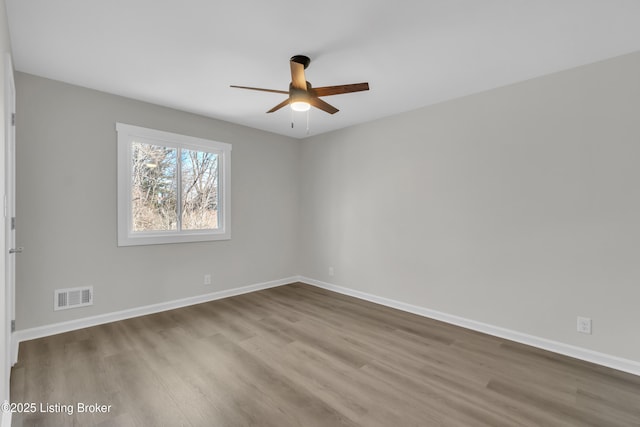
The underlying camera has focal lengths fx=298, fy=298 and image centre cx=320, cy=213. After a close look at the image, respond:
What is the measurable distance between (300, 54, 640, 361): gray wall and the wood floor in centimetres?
48

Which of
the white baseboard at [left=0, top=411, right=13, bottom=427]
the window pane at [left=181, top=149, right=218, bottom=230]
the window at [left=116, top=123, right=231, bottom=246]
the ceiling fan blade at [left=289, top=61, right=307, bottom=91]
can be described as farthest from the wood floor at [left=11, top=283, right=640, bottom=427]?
the ceiling fan blade at [left=289, top=61, right=307, bottom=91]

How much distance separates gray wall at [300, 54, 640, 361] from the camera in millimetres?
2488

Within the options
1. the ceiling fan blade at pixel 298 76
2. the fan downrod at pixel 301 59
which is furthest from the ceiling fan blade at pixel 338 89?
the fan downrod at pixel 301 59

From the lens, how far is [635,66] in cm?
242

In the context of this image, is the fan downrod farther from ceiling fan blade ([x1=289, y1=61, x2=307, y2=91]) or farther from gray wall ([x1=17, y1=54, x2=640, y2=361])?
gray wall ([x1=17, y1=54, x2=640, y2=361])

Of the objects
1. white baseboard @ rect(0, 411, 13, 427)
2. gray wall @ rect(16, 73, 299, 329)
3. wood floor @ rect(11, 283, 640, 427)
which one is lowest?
wood floor @ rect(11, 283, 640, 427)

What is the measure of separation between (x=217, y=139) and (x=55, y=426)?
11.3 feet

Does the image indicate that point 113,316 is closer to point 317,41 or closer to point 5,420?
point 5,420

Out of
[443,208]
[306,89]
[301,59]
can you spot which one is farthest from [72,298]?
[443,208]

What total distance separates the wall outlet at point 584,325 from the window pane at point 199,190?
4.29 metres

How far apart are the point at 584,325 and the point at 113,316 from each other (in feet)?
15.5

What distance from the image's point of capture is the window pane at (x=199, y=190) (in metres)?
4.07

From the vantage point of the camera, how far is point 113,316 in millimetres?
3377

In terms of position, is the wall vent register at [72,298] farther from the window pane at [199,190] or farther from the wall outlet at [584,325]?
the wall outlet at [584,325]
